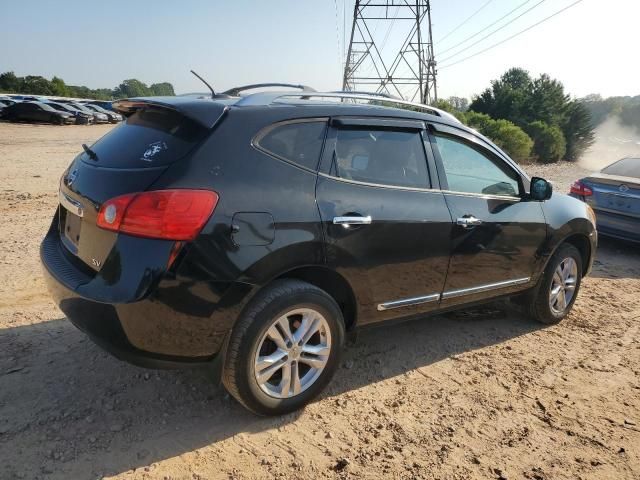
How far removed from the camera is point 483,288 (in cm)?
384

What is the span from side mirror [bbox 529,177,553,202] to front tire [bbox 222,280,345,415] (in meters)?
2.10

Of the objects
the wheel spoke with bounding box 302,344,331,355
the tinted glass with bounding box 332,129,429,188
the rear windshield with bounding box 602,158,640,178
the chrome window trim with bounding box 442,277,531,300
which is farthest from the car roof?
the rear windshield with bounding box 602,158,640,178

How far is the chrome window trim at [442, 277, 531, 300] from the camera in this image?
363cm

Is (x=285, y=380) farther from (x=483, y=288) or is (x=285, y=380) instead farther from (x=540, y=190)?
(x=540, y=190)

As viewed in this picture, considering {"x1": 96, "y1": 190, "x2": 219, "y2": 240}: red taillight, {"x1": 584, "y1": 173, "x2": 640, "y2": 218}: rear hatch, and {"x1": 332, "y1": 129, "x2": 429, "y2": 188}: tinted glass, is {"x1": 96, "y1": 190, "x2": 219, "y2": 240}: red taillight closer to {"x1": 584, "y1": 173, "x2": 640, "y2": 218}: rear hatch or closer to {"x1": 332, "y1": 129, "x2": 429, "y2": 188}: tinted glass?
{"x1": 332, "y1": 129, "x2": 429, "y2": 188}: tinted glass

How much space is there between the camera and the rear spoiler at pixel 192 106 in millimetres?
2660

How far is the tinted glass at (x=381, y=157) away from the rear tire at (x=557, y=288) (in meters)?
1.71

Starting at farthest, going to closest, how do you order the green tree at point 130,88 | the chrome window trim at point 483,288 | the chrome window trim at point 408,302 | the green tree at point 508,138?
the green tree at point 130,88 → the green tree at point 508,138 → the chrome window trim at point 483,288 → the chrome window trim at point 408,302

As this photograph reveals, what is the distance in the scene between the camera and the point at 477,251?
3.67m

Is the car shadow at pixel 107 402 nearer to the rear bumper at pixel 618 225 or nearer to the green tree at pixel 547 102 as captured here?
the rear bumper at pixel 618 225

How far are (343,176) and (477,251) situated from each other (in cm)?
127

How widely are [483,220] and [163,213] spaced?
7.60 feet

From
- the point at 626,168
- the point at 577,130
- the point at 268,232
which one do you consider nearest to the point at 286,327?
the point at 268,232

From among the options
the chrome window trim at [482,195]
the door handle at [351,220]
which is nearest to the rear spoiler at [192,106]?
the door handle at [351,220]
